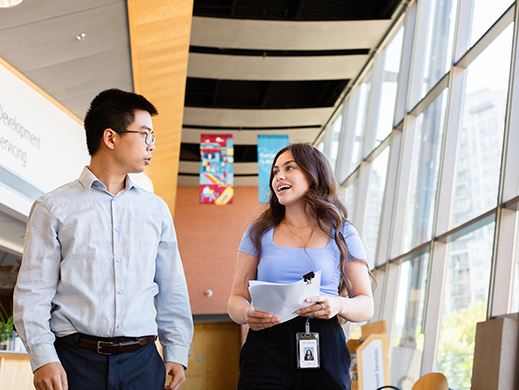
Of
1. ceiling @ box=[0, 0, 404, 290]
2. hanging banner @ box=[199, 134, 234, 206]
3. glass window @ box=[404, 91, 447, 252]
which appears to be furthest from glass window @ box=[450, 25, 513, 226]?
hanging banner @ box=[199, 134, 234, 206]

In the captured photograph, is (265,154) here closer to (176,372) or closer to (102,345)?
(176,372)

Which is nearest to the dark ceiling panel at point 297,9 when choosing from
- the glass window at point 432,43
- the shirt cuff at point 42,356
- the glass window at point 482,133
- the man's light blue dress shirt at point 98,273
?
the glass window at point 432,43

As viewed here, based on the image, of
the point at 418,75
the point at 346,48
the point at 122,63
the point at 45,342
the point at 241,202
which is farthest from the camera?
the point at 241,202

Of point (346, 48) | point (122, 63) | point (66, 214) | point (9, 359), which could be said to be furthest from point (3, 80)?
point (346, 48)

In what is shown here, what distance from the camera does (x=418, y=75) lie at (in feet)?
32.1

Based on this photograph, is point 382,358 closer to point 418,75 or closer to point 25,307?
point 418,75

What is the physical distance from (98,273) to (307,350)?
0.65 metres

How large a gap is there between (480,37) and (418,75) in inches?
99.7

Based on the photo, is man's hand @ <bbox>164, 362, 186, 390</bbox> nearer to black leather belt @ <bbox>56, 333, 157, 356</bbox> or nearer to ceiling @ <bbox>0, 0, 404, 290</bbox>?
black leather belt @ <bbox>56, 333, 157, 356</bbox>

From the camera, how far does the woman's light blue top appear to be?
231 centimetres

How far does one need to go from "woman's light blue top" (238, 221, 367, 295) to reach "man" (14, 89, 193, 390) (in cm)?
30

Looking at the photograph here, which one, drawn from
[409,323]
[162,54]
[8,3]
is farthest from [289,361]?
[162,54]

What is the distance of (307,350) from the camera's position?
86.2 inches

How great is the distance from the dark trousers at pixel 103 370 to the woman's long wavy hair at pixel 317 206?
20.8 inches
